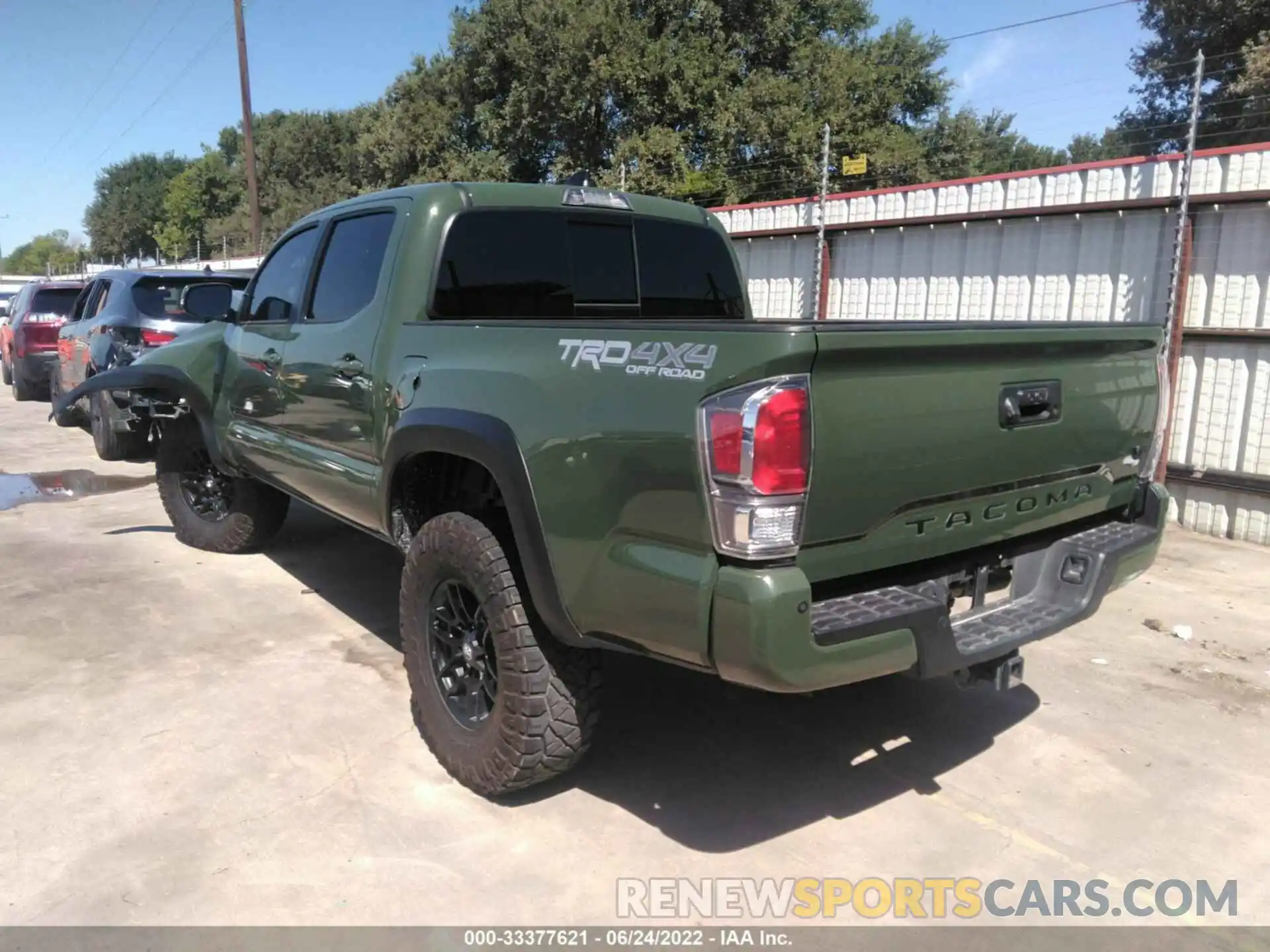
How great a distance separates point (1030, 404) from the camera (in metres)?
2.93

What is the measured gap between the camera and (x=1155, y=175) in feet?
22.6

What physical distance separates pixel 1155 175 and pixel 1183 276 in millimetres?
778

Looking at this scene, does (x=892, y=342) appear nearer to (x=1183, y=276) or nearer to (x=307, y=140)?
(x=1183, y=276)

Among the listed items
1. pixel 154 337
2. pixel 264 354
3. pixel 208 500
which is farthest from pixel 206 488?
pixel 154 337

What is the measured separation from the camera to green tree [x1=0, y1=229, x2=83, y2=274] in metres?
130

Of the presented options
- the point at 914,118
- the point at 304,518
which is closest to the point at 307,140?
the point at 914,118

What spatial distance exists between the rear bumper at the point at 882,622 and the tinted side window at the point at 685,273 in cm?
201

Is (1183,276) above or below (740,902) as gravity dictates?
above

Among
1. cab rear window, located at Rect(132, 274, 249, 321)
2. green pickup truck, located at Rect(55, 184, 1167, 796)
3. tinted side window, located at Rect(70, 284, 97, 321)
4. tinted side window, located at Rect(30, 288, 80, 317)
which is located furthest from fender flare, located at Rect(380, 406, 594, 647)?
tinted side window, located at Rect(30, 288, 80, 317)

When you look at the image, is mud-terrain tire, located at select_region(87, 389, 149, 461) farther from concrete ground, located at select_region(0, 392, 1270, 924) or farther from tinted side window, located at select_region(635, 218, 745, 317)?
tinted side window, located at select_region(635, 218, 745, 317)

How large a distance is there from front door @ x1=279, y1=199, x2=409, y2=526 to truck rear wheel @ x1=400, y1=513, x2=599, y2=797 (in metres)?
0.62

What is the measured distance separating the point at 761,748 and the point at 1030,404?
1.66 meters

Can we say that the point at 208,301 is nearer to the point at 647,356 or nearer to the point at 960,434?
the point at 647,356

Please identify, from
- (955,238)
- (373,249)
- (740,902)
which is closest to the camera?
(740,902)
